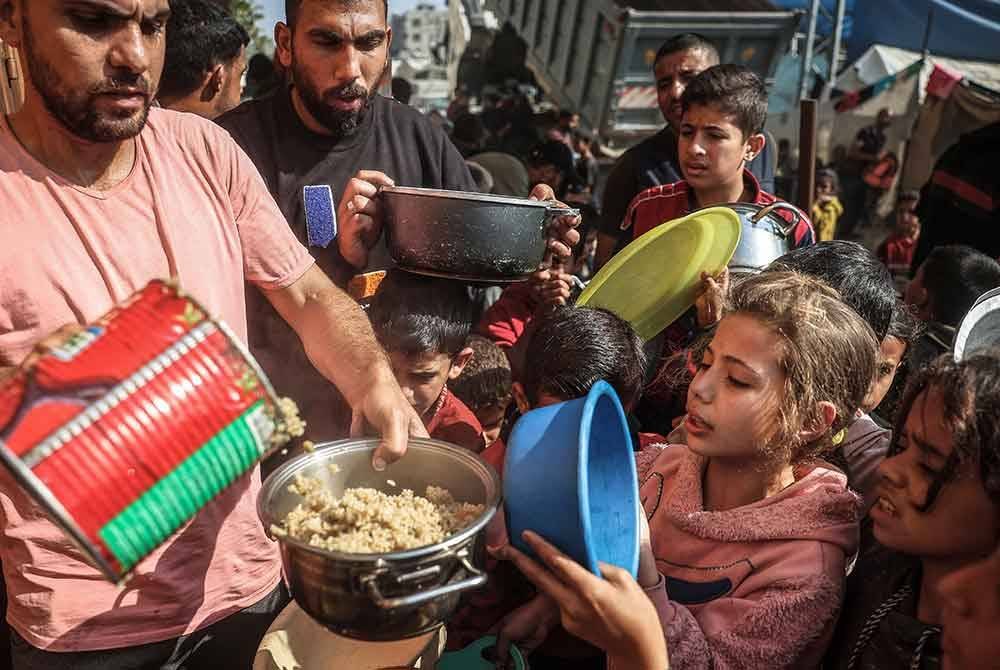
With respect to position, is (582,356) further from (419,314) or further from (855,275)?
(855,275)

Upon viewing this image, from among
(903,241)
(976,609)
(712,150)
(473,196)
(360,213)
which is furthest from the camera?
(903,241)

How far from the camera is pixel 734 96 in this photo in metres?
3.14

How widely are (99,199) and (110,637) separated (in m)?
0.99

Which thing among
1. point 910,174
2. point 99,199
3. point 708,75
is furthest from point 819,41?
point 99,199

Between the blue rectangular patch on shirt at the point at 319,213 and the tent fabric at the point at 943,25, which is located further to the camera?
the tent fabric at the point at 943,25

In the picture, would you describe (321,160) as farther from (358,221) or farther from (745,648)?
(745,648)

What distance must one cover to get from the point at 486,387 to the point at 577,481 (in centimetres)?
183

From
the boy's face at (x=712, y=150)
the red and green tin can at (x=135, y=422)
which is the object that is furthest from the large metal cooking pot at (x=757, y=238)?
the red and green tin can at (x=135, y=422)

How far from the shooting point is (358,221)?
2.31 m

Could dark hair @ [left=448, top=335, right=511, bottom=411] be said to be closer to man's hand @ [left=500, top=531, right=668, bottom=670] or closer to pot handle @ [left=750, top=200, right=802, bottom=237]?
pot handle @ [left=750, top=200, right=802, bottom=237]

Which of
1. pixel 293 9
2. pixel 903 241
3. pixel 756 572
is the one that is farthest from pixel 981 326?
pixel 903 241

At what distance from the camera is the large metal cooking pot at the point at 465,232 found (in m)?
2.14

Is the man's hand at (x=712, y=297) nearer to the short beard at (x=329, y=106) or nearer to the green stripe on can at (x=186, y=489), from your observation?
the short beard at (x=329, y=106)

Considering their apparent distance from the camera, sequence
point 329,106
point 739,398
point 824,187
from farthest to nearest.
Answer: point 824,187 < point 329,106 < point 739,398
